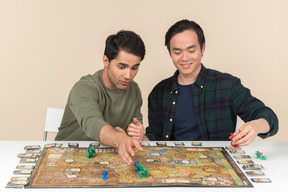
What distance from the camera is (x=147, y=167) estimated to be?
171 centimetres

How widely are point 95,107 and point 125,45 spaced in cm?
37

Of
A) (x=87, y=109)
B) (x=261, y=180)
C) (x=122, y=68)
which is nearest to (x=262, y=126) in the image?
(x=261, y=180)

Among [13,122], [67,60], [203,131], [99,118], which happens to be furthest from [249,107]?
[13,122]

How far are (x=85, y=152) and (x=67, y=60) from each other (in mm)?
1870

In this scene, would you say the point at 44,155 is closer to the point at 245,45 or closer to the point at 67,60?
the point at 67,60

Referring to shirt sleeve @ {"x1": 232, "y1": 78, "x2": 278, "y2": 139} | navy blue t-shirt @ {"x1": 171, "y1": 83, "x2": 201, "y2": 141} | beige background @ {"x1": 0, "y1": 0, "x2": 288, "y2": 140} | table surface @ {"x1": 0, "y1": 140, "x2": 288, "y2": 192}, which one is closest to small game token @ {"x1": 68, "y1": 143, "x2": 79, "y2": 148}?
table surface @ {"x1": 0, "y1": 140, "x2": 288, "y2": 192}

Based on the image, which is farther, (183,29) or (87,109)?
Result: (183,29)

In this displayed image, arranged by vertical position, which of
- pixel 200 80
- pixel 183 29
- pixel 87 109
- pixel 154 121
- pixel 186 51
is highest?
pixel 183 29

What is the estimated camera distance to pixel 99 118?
1891mm

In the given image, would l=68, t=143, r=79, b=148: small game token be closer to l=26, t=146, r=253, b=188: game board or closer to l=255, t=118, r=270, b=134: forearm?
l=26, t=146, r=253, b=188: game board

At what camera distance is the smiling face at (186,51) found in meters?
2.37

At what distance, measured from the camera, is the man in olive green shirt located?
6.20 ft

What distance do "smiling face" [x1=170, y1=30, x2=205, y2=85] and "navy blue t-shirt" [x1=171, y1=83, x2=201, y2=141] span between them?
14cm

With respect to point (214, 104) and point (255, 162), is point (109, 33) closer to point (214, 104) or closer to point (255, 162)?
point (214, 104)
